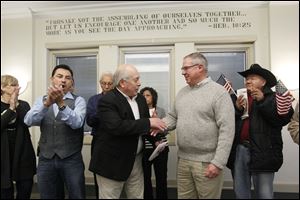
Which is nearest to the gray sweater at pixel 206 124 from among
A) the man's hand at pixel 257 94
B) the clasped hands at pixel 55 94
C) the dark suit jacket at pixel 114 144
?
the man's hand at pixel 257 94

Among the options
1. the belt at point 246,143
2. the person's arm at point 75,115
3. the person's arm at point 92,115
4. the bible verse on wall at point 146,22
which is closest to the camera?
the person's arm at point 75,115

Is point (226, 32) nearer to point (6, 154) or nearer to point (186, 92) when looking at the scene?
point (186, 92)

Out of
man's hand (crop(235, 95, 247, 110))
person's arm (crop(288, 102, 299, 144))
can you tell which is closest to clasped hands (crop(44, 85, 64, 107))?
man's hand (crop(235, 95, 247, 110))

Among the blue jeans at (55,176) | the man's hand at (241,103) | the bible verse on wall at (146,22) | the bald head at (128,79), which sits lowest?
the blue jeans at (55,176)

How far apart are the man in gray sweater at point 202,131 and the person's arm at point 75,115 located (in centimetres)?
60

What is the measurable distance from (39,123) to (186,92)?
94 centimetres

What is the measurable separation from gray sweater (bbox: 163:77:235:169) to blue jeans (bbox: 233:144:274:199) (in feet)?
0.96

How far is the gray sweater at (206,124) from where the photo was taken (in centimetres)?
150

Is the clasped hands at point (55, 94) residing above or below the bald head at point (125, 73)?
below

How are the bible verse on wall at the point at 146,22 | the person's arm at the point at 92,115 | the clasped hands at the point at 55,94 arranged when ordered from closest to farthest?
the clasped hands at the point at 55,94 < the person's arm at the point at 92,115 < the bible verse on wall at the point at 146,22

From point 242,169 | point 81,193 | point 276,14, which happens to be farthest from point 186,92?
point 276,14

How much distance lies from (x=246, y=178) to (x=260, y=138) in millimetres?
305

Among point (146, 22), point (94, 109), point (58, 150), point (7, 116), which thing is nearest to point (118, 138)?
point (58, 150)

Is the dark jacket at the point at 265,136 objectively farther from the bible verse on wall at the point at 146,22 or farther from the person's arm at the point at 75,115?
the bible verse on wall at the point at 146,22
